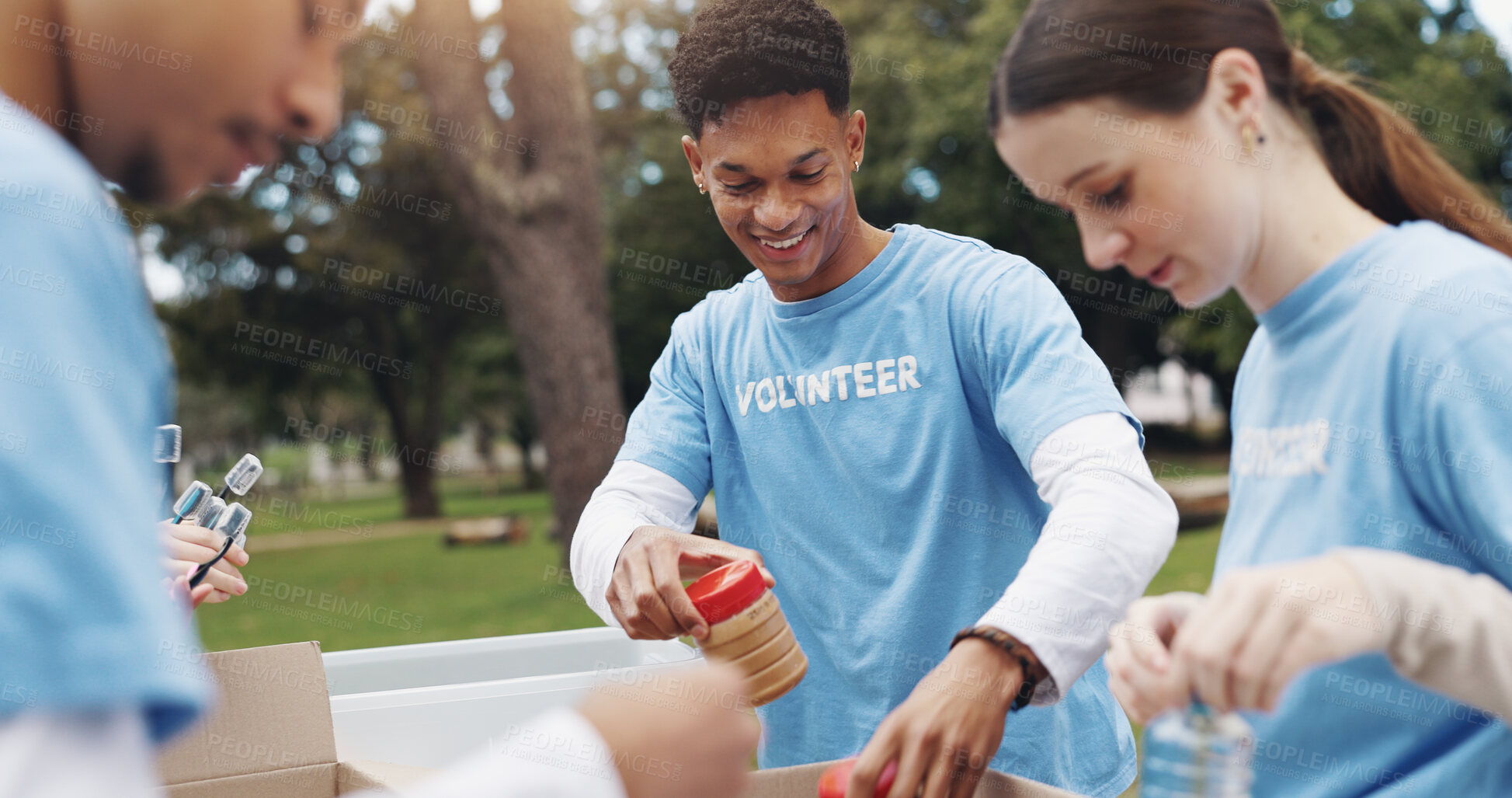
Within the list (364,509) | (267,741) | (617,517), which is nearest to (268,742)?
(267,741)

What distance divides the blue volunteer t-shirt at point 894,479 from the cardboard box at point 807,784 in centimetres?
41

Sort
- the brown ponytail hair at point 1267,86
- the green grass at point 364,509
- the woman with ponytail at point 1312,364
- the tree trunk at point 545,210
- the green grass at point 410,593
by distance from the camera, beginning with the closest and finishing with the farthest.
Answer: the woman with ponytail at point 1312,364, the brown ponytail hair at point 1267,86, the tree trunk at point 545,210, the green grass at point 410,593, the green grass at point 364,509

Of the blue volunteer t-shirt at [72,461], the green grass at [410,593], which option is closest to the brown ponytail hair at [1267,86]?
the blue volunteer t-shirt at [72,461]

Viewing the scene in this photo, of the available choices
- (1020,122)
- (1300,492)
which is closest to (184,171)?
(1020,122)

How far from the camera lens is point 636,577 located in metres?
1.83

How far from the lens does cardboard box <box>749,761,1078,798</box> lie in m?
1.50

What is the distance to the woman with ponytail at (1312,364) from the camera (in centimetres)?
99

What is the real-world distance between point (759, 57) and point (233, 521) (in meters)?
1.28

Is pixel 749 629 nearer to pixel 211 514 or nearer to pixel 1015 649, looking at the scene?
pixel 1015 649

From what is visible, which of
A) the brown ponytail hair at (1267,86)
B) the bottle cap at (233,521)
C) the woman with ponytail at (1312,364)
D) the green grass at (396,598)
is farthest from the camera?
the green grass at (396,598)

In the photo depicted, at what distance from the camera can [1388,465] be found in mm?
1160

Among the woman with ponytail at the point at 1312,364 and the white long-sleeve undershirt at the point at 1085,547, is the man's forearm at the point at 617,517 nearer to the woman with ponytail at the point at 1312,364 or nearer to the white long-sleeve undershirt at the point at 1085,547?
the white long-sleeve undershirt at the point at 1085,547

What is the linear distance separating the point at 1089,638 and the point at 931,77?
15.9 m

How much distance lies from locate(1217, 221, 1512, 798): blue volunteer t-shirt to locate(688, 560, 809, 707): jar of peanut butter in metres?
0.62
